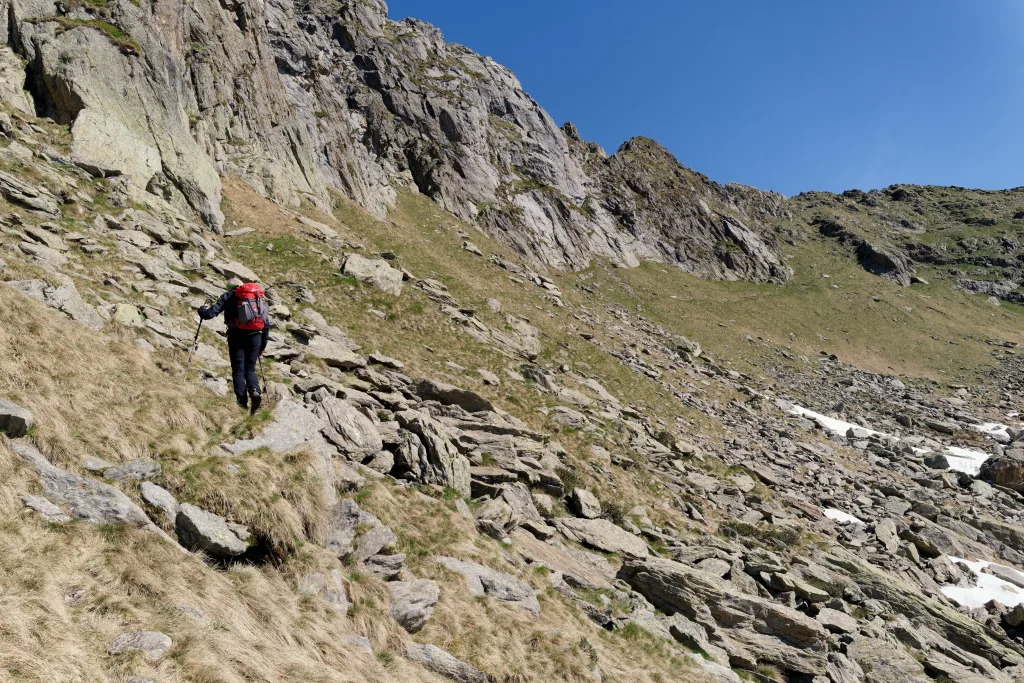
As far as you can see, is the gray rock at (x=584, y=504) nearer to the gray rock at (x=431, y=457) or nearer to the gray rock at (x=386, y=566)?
the gray rock at (x=431, y=457)

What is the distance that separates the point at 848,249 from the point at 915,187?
268 feet

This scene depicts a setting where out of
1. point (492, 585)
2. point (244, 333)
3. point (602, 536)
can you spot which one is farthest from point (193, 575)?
point (602, 536)

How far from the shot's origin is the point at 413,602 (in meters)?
7.63

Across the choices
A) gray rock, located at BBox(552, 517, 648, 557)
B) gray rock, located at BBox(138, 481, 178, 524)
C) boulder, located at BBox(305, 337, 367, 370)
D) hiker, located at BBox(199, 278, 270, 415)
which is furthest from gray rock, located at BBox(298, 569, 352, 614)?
boulder, located at BBox(305, 337, 367, 370)

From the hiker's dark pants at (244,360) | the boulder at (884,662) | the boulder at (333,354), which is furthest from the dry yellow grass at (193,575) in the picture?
the boulder at (884,662)

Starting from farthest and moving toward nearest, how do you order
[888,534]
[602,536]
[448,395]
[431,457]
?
[888,534], [448,395], [602,536], [431,457]

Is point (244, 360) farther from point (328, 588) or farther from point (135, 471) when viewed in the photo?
point (328, 588)

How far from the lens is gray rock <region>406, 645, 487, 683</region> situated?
6930mm

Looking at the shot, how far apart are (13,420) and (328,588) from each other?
179 inches

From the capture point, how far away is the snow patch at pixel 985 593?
59.0 feet

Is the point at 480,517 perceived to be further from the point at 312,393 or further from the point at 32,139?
the point at 32,139

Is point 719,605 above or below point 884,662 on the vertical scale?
below

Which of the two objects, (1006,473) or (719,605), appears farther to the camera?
(1006,473)

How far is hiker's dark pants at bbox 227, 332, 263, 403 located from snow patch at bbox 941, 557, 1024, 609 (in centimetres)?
2377
